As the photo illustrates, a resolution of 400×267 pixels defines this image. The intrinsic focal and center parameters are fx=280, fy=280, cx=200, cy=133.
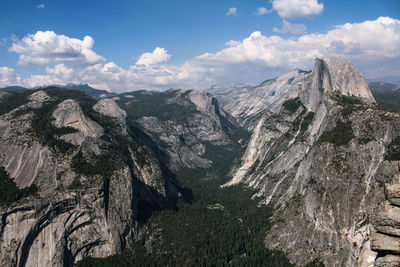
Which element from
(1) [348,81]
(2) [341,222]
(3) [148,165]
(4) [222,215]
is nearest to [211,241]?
(4) [222,215]

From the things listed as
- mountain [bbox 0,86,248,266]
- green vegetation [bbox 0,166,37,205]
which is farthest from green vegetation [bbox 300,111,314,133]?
green vegetation [bbox 0,166,37,205]

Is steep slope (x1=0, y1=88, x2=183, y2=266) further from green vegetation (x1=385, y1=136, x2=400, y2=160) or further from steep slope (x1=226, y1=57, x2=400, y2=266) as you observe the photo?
green vegetation (x1=385, y1=136, x2=400, y2=160)

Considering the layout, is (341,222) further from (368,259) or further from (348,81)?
(348,81)

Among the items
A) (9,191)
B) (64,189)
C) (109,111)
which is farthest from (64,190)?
(109,111)

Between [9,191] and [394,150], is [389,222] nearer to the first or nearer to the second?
[394,150]

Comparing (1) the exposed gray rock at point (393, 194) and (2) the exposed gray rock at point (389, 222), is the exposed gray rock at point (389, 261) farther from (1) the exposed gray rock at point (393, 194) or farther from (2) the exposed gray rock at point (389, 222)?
(1) the exposed gray rock at point (393, 194)

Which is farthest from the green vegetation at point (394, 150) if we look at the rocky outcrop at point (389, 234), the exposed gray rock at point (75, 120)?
A: the exposed gray rock at point (75, 120)
